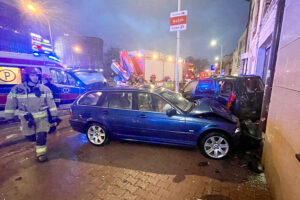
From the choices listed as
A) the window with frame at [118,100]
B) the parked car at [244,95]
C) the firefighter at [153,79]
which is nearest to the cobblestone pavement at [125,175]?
the window with frame at [118,100]

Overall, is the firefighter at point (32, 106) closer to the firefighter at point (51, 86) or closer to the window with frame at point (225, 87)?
the firefighter at point (51, 86)

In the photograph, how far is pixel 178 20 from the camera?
7918 millimetres

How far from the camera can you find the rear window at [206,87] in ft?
18.3

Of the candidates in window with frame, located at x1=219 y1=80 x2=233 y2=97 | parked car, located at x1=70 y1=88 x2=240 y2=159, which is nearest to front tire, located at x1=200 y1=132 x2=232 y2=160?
parked car, located at x1=70 y1=88 x2=240 y2=159

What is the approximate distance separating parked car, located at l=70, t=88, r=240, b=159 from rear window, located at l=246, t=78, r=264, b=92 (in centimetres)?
212

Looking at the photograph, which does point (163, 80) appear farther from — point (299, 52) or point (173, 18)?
point (299, 52)

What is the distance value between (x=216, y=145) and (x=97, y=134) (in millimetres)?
3036

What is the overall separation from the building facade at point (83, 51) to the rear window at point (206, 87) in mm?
52256

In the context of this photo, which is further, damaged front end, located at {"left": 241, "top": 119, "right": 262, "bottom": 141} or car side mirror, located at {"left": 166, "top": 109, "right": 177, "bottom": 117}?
damaged front end, located at {"left": 241, "top": 119, "right": 262, "bottom": 141}

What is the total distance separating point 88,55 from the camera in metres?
58.3

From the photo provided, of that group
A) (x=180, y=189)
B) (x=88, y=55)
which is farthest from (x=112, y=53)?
(x=180, y=189)

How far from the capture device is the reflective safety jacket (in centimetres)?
297

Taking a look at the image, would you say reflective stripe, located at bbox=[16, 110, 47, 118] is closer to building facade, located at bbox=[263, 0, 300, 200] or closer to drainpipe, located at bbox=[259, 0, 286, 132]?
building facade, located at bbox=[263, 0, 300, 200]

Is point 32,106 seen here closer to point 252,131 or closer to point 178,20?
point 252,131
